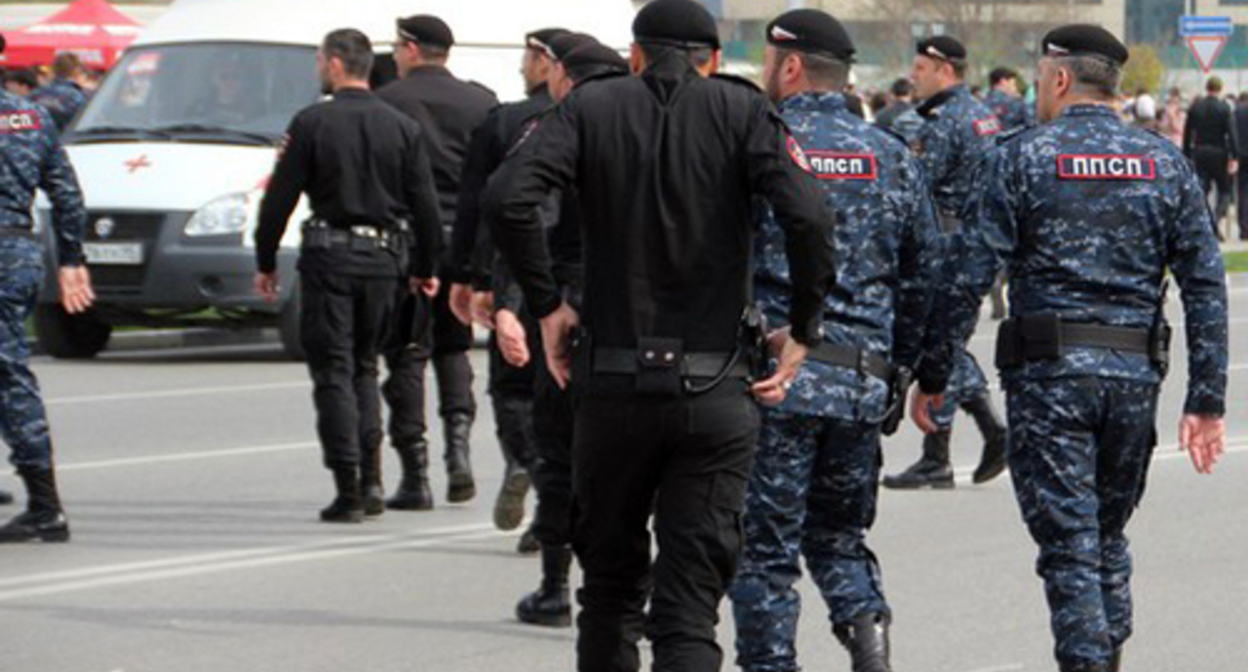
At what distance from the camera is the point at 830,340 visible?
720cm

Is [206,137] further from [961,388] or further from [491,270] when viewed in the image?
[491,270]

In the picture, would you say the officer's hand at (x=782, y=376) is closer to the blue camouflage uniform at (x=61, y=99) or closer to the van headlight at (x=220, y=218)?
the van headlight at (x=220, y=218)

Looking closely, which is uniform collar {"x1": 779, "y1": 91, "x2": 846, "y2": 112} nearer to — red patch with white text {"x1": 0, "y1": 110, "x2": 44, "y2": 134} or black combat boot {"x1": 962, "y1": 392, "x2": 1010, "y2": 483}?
red patch with white text {"x1": 0, "y1": 110, "x2": 44, "y2": 134}

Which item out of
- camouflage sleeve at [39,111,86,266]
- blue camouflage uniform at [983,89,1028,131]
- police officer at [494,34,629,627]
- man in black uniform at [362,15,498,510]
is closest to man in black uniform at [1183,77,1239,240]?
blue camouflage uniform at [983,89,1028,131]

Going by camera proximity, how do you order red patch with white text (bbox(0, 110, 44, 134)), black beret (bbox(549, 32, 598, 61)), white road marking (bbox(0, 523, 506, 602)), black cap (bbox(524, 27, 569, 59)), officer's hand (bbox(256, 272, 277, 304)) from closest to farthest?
1. black beret (bbox(549, 32, 598, 61))
2. black cap (bbox(524, 27, 569, 59))
3. white road marking (bbox(0, 523, 506, 602))
4. red patch with white text (bbox(0, 110, 44, 134))
5. officer's hand (bbox(256, 272, 277, 304))

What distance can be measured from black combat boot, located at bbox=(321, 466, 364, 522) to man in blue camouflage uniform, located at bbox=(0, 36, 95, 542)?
1.05 metres

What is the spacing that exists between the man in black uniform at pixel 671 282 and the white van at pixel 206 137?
11093 mm

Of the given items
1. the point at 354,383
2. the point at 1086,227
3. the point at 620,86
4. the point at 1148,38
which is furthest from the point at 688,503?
the point at 1148,38

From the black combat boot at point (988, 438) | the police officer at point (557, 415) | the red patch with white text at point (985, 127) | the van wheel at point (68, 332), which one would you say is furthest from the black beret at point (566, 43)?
the van wheel at point (68, 332)

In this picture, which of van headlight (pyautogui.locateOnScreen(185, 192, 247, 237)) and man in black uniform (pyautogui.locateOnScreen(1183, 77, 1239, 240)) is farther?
man in black uniform (pyautogui.locateOnScreen(1183, 77, 1239, 240))

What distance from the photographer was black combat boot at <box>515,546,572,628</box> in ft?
29.1

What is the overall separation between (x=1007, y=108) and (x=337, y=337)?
30.2 ft

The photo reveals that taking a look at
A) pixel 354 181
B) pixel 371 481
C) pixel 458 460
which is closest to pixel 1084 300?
pixel 354 181

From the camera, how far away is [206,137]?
58.7 ft
